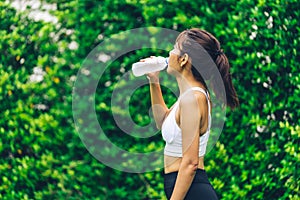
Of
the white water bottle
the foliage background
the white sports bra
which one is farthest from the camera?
the foliage background

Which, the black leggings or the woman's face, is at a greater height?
the woman's face

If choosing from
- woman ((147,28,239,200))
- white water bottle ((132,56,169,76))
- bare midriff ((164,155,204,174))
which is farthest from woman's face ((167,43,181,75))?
bare midriff ((164,155,204,174))

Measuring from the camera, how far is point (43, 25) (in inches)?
204

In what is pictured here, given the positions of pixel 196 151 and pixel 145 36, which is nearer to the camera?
pixel 196 151

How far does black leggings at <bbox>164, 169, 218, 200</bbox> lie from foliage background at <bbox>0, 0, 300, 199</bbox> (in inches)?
58.6

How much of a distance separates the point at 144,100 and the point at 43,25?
105 centimetres

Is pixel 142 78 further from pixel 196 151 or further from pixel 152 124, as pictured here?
pixel 196 151

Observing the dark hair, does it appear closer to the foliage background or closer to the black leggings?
the black leggings

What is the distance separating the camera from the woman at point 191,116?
10.7 ft

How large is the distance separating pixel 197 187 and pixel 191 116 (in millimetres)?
415

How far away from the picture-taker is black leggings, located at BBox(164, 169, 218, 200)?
3.38 meters

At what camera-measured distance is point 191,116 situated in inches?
128

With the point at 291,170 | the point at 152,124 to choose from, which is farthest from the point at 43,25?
the point at 291,170

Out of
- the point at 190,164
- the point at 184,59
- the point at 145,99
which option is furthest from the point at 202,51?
the point at 145,99
